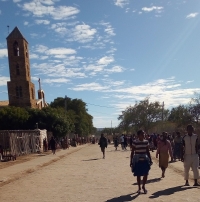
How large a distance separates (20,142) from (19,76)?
38.0 metres

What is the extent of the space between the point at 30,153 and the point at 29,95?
110 feet

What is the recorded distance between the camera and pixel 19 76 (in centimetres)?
6550

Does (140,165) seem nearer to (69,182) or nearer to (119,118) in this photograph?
(69,182)

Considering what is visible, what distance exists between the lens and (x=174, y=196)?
8383 mm

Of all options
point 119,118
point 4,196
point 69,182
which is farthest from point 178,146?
point 119,118

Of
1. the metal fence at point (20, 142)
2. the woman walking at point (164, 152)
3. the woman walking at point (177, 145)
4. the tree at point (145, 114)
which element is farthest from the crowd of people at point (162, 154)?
the tree at point (145, 114)

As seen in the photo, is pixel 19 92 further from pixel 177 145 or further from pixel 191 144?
pixel 191 144

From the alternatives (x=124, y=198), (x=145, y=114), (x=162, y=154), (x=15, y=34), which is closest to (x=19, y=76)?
(x=15, y=34)

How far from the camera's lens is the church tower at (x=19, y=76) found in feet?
210

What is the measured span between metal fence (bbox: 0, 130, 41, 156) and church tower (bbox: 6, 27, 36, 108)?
101 feet

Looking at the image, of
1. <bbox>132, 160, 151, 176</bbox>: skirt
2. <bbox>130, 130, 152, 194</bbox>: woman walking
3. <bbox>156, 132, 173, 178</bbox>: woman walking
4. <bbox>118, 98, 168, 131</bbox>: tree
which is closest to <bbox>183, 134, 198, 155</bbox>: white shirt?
<bbox>130, 130, 152, 194</bbox>: woman walking

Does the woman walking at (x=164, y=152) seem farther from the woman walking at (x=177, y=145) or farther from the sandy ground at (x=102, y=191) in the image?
the woman walking at (x=177, y=145)

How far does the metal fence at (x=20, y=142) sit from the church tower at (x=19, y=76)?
30697 mm

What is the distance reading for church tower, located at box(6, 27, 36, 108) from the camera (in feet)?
210
